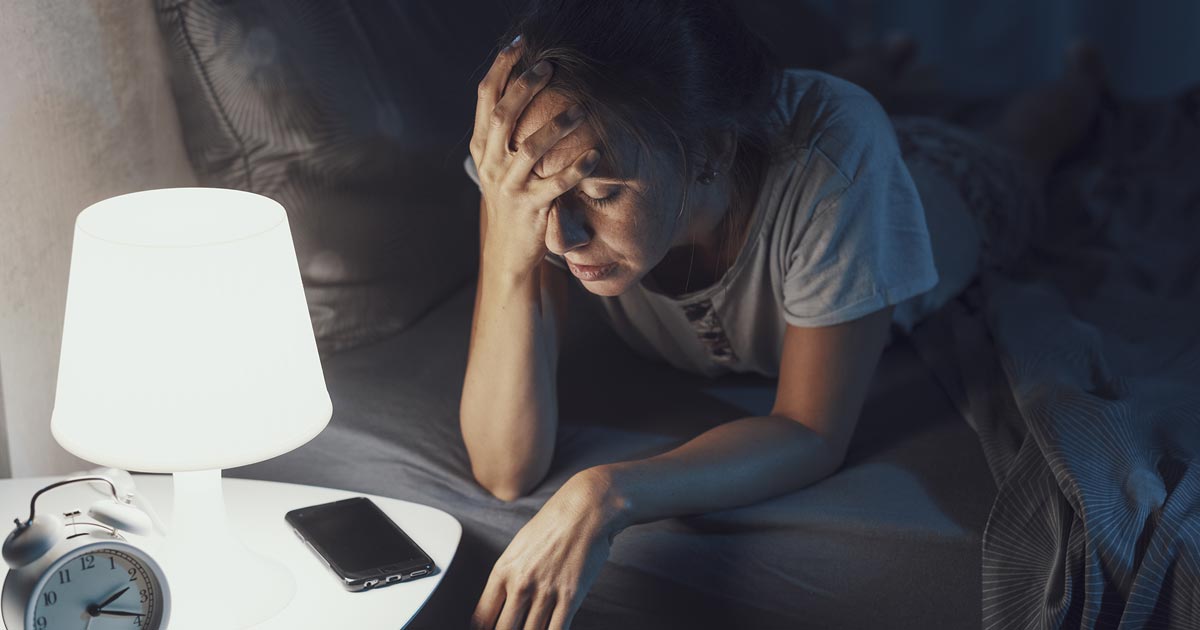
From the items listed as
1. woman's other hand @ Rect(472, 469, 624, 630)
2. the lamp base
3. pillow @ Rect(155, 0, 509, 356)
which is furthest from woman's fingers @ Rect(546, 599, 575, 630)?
pillow @ Rect(155, 0, 509, 356)

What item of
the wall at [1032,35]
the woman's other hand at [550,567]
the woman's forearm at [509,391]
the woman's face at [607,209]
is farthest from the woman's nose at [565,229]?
the wall at [1032,35]

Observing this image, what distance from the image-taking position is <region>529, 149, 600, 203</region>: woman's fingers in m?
0.89

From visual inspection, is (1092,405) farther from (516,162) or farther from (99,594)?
(99,594)

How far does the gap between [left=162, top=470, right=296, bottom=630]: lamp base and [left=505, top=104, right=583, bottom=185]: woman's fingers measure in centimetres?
34

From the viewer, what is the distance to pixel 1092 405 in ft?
3.41

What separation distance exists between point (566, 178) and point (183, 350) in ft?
1.10

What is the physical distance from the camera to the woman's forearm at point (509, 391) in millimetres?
1063

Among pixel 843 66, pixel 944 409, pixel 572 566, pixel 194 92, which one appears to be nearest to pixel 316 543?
pixel 572 566

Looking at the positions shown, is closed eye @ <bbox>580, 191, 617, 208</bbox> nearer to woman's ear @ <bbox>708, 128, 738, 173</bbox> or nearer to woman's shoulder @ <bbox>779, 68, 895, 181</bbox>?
woman's ear @ <bbox>708, 128, 738, 173</bbox>

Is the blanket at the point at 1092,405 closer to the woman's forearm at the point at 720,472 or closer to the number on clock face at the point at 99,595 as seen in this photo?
the woman's forearm at the point at 720,472

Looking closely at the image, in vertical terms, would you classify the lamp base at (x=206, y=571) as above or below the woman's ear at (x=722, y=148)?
below

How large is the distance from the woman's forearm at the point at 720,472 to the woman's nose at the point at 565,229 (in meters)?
0.20

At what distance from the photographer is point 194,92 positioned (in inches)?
45.9

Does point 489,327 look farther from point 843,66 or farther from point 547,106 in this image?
point 843,66
